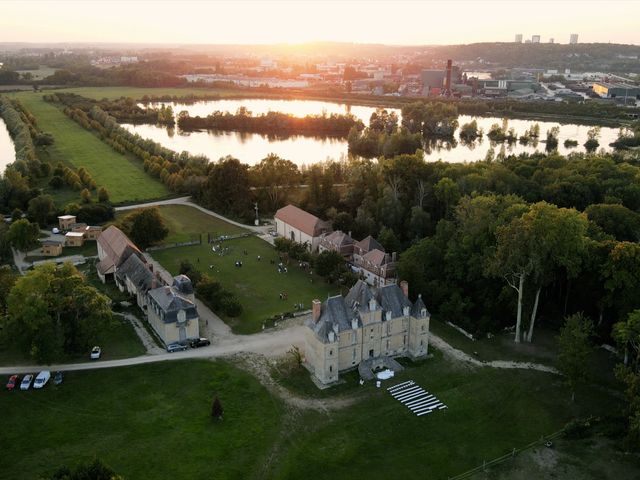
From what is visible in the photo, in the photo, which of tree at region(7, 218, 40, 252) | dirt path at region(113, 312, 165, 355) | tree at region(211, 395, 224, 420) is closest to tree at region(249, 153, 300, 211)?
tree at region(7, 218, 40, 252)

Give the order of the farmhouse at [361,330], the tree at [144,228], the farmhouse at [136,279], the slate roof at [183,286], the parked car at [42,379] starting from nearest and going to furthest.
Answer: the parked car at [42,379], the farmhouse at [361,330], the slate roof at [183,286], the farmhouse at [136,279], the tree at [144,228]

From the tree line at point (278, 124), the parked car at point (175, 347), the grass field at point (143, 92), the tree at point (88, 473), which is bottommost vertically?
the parked car at point (175, 347)

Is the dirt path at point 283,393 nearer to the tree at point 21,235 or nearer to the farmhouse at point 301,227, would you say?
the farmhouse at point 301,227

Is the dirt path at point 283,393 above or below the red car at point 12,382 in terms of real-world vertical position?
below

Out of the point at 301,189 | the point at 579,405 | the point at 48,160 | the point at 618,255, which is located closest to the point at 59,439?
the point at 579,405

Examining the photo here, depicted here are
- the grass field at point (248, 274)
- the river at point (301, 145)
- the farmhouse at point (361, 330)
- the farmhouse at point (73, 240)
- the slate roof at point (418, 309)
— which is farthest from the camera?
the river at point (301, 145)

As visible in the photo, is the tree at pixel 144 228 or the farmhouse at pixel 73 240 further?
the farmhouse at pixel 73 240

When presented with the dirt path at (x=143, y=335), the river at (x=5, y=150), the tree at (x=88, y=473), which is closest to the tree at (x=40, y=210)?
the dirt path at (x=143, y=335)
